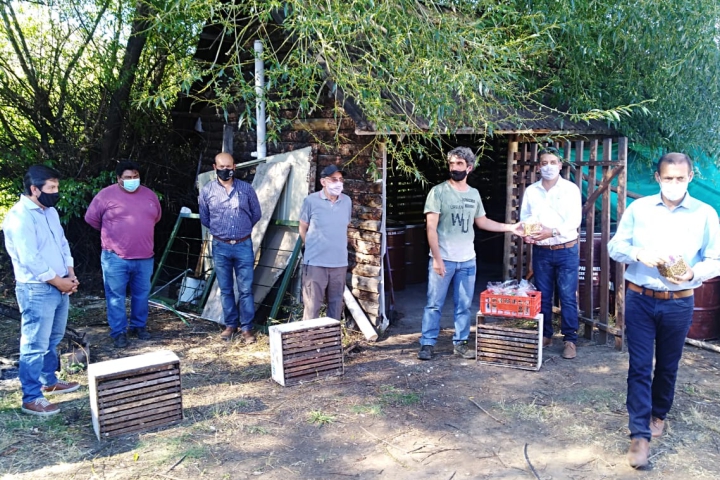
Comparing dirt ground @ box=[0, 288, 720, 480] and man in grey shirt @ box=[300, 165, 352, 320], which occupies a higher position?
man in grey shirt @ box=[300, 165, 352, 320]

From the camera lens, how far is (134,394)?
4594 millimetres

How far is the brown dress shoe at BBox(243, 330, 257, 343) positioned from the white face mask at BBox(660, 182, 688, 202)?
4374 mm

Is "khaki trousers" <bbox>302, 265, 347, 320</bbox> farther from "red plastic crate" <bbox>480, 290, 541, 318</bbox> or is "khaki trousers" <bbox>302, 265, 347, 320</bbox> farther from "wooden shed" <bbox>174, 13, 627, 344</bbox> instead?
"red plastic crate" <bbox>480, 290, 541, 318</bbox>

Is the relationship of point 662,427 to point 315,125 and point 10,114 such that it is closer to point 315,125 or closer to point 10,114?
point 315,125

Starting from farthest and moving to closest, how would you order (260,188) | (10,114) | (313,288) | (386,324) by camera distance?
1. (10,114)
2. (260,188)
3. (386,324)
4. (313,288)

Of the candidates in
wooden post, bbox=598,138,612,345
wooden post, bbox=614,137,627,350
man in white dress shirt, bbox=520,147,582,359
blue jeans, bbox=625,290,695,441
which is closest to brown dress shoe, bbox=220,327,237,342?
man in white dress shirt, bbox=520,147,582,359

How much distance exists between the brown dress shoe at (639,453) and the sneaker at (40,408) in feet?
13.8

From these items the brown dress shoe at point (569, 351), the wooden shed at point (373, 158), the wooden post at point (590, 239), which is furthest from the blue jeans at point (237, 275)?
the wooden post at point (590, 239)

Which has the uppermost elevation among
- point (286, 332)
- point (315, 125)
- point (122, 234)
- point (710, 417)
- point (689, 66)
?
point (689, 66)

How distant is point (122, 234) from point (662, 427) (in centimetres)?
530

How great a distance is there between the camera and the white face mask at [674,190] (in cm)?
402

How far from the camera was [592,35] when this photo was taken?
25.5 feet

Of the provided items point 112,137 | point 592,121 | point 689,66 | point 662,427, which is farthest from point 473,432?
point 112,137

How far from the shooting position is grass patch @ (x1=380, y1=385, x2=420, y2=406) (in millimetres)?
5230
